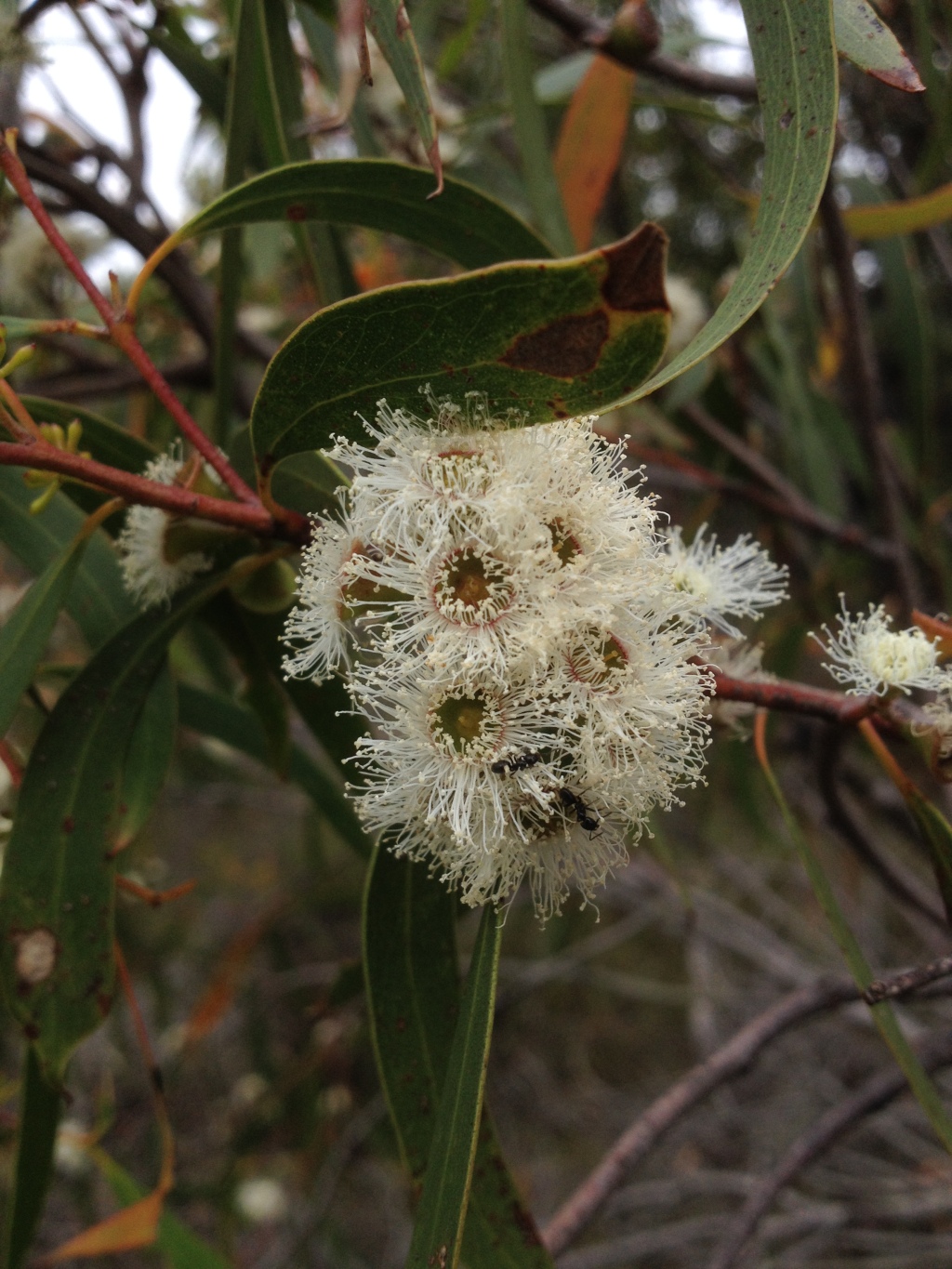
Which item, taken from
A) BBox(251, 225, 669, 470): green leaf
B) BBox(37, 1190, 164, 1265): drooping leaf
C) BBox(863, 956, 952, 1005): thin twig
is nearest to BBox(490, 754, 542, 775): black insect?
BBox(251, 225, 669, 470): green leaf

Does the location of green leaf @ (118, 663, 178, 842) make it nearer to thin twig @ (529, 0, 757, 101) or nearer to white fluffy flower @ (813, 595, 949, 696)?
white fluffy flower @ (813, 595, 949, 696)

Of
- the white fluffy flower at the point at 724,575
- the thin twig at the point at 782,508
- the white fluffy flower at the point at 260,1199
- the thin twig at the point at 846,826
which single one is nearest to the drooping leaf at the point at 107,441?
the white fluffy flower at the point at 724,575

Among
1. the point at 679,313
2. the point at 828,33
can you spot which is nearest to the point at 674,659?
the point at 828,33

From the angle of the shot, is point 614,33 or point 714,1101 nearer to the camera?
point 614,33

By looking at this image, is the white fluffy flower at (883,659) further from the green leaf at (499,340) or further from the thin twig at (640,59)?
the thin twig at (640,59)

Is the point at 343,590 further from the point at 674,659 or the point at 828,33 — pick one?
the point at 828,33

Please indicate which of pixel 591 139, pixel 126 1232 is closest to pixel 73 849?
pixel 126 1232
